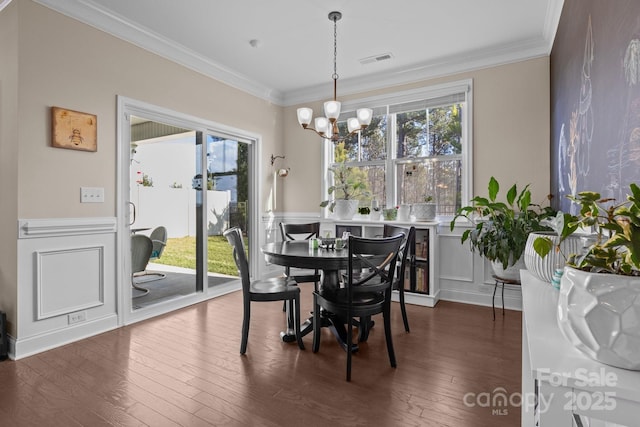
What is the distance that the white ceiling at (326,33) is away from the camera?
2863 millimetres

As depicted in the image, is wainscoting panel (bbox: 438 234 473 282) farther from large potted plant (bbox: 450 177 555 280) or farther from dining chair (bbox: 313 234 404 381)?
dining chair (bbox: 313 234 404 381)

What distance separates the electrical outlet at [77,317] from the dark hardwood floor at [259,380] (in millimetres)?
182

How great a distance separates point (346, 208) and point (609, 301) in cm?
372

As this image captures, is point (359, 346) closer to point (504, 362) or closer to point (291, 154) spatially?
point (504, 362)

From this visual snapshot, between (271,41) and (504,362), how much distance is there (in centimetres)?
351

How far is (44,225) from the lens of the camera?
8.49 feet

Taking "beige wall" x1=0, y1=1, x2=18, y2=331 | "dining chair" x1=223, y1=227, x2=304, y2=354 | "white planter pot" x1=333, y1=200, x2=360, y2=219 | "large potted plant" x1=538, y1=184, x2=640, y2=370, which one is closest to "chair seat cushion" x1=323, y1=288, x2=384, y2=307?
"dining chair" x1=223, y1=227, x2=304, y2=354

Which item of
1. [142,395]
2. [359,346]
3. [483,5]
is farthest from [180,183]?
[483,5]

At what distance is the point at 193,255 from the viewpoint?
3939mm

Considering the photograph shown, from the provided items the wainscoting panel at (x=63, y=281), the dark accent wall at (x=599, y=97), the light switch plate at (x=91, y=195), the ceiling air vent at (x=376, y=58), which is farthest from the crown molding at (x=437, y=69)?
the wainscoting panel at (x=63, y=281)

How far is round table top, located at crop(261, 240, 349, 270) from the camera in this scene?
7.61 feet

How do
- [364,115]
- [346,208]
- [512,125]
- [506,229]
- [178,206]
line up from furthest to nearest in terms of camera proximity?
[346,208] → [178,206] → [512,125] → [506,229] → [364,115]

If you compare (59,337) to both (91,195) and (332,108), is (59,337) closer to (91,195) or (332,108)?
(91,195)

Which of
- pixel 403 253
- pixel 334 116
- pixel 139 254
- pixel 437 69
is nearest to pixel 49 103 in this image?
pixel 139 254
